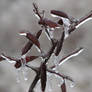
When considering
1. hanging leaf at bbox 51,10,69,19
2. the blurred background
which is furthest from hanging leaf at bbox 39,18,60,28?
the blurred background

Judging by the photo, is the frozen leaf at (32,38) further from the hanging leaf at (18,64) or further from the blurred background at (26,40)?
the blurred background at (26,40)

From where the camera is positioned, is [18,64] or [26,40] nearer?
[18,64]

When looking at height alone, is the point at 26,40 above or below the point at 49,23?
below

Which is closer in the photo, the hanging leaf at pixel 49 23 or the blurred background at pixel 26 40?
the hanging leaf at pixel 49 23

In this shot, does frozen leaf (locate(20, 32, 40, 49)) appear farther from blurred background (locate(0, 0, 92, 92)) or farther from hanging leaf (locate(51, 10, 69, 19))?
blurred background (locate(0, 0, 92, 92))

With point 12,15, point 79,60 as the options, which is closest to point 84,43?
point 79,60

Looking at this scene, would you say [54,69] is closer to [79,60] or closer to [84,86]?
[84,86]

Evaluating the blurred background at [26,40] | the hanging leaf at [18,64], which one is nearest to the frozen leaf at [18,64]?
the hanging leaf at [18,64]

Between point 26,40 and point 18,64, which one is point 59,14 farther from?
point 26,40

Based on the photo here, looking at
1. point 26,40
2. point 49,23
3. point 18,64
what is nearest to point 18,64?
point 18,64
